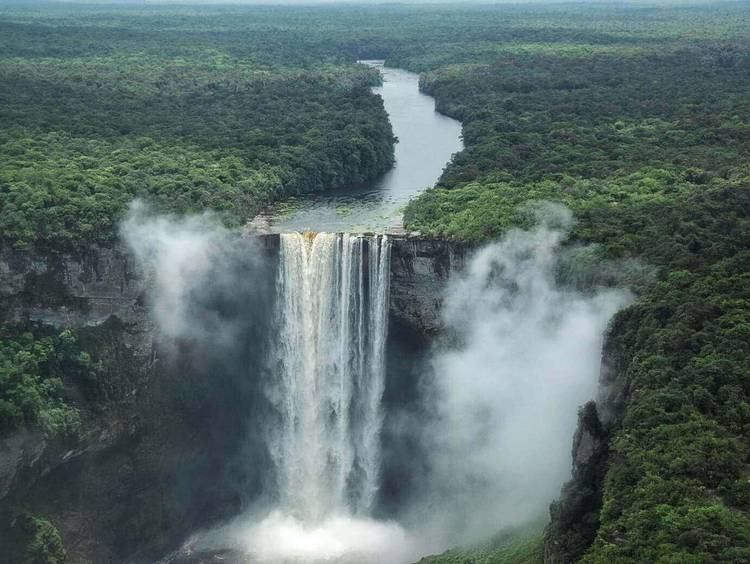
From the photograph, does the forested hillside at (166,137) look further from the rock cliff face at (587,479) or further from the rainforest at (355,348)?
the rock cliff face at (587,479)

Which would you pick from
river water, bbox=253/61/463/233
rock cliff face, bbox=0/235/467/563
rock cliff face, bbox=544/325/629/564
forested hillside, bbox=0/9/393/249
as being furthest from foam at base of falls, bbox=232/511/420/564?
forested hillside, bbox=0/9/393/249

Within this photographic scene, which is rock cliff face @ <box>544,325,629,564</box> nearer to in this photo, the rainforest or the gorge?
the rainforest

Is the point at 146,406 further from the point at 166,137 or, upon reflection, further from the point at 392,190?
the point at 166,137

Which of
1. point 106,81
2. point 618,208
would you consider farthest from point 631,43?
point 618,208

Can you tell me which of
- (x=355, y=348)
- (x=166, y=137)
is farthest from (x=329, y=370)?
(x=166, y=137)

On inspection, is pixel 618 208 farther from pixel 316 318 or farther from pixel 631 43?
→ pixel 631 43

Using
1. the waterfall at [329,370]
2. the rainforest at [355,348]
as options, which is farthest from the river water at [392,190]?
the waterfall at [329,370]
